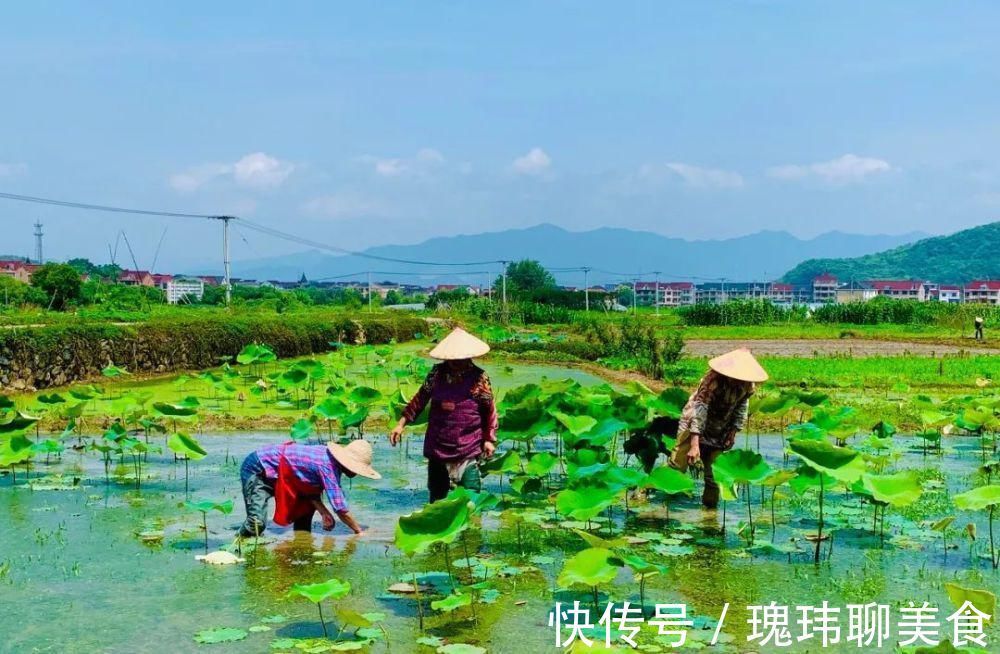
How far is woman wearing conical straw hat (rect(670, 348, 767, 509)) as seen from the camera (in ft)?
21.1

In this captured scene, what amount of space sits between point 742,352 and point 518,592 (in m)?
2.47

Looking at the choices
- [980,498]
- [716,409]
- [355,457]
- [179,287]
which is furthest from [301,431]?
[179,287]

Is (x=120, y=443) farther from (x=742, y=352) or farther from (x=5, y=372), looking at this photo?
(x=5, y=372)

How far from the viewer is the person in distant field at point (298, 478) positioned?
5773 mm

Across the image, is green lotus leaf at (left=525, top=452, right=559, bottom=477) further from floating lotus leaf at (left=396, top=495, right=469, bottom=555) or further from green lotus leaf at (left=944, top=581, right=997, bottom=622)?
green lotus leaf at (left=944, top=581, right=997, bottom=622)

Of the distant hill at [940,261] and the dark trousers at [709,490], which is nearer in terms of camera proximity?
the dark trousers at [709,490]

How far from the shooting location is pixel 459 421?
21.1 feet

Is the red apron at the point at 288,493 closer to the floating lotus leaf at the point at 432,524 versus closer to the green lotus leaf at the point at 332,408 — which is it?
the floating lotus leaf at the point at 432,524

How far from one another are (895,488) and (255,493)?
359 centimetres

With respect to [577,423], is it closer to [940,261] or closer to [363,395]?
[363,395]

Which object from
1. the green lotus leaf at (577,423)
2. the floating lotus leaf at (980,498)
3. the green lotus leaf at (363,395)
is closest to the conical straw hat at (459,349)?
the green lotus leaf at (577,423)

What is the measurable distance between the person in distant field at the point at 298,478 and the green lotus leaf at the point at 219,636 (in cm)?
135

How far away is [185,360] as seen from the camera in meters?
18.3

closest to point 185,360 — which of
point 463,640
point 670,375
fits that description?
point 670,375
